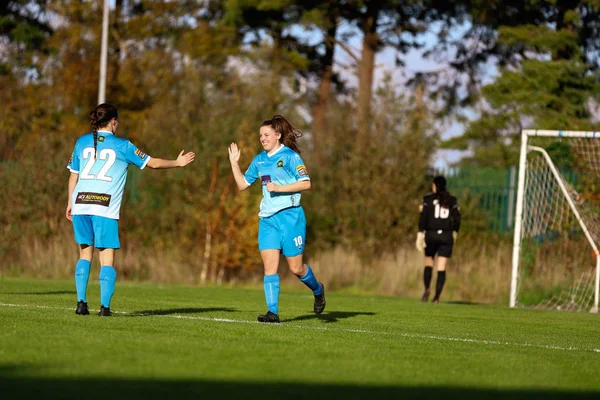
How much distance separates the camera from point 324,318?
12367 millimetres

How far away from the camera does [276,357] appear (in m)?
7.78

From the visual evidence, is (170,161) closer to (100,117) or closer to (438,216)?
(100,117)

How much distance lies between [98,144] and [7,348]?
127 inches

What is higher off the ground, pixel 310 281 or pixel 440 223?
pixel 440 223

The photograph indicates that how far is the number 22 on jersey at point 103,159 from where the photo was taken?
34.2ft

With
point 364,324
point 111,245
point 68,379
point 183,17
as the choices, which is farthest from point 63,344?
point 183,17

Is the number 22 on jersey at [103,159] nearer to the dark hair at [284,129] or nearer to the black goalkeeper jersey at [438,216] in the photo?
the dark hair at [284,129]

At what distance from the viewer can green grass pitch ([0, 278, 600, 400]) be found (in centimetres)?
644

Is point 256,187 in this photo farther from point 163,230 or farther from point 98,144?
point 98,144

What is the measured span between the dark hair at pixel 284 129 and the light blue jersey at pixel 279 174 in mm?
98

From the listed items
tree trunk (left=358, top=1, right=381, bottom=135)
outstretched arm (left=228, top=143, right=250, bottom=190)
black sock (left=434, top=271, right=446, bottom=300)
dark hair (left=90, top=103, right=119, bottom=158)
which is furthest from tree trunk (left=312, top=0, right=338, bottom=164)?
dark hair (left=90, top=103, right=119, bottom=158)

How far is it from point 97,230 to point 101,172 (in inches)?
21.0

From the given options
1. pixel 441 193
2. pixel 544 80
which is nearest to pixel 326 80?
pixel 544 80

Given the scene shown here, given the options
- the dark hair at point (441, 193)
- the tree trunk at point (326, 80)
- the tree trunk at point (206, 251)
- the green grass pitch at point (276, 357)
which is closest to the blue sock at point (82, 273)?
the green grass pitch at point (276, 357)
